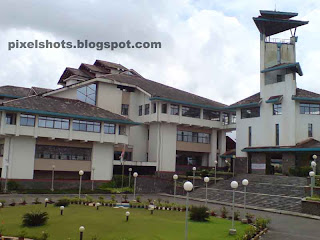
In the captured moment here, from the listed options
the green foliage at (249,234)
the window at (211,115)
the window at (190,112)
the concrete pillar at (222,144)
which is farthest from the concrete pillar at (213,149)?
the green foliage at (249,234)

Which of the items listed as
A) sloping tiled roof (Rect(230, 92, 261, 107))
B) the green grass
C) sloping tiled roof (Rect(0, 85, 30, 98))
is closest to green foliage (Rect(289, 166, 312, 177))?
sloping tiled roof (Rect(230, 92, 261, 107))

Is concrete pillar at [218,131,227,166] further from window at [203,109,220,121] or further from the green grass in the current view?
the green grass

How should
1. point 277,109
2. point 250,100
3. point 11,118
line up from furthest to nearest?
point 250,100 < point 277,109 < point 11,118

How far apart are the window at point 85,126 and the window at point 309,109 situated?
66.6 feet

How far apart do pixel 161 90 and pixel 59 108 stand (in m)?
13.4

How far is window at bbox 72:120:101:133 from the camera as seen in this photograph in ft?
111

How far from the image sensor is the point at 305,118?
35.9 metres

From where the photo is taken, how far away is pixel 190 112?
4206cm

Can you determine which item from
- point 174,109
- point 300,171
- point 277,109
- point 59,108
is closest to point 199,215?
point 300,171

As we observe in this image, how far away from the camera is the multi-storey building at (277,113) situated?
116ft

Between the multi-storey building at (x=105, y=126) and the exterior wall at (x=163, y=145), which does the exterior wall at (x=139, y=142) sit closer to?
the multi-storey building at (x=105, y=126)

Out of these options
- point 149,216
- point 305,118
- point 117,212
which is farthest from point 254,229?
point 305,118

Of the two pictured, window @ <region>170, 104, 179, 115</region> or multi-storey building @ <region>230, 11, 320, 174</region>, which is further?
window @ <region>170, 104, 179, 115</region>

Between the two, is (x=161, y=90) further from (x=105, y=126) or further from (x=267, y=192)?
(x=267, y=192)
